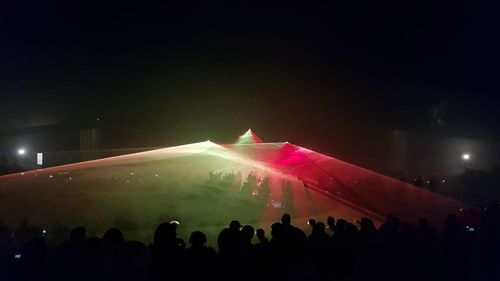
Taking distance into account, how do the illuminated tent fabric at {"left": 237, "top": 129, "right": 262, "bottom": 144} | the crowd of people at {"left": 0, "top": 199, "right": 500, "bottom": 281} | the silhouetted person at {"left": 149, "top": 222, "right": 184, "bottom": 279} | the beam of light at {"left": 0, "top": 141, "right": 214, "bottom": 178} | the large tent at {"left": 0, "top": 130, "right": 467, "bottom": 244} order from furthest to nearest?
the illuminated tent fabric at {"left": 237, "top": 129, "right": 262, "bottom": 144}, the beam of light at {"left": 0, "top": 141, "right": 214, "bottom": 178}, the large tent at {"left": 0, "top": 130, "right": 467, "bottom": 244}, the silhouetted person at {"left": 149, "top": 222, "right": 184, "bottom": 279}, the crowd of people at {"left": 0, "top": 199, "right": 500, "bottom": 281}

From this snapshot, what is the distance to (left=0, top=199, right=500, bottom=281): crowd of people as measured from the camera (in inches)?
176

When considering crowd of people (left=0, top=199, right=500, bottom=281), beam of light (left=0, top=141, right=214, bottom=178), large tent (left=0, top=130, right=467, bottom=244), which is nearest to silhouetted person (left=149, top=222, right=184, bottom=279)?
crowd of people (left=0, top=199, right=500, bottom=281)

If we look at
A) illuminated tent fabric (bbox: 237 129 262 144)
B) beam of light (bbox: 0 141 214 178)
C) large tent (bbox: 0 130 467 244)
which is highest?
illuminated tent fabric (bbox: 237 129 262 144)

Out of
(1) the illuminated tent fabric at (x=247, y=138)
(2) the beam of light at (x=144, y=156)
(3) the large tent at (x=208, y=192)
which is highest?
(1) the illuminated tent fabric at (x=247, y=138)

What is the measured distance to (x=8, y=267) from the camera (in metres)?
5.00

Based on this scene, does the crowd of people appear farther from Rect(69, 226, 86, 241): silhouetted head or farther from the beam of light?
the beam of light

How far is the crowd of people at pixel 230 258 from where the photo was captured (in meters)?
4.48

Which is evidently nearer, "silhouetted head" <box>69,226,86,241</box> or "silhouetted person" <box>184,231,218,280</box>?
"silhouetted person" <box>184,231,218,280</box>

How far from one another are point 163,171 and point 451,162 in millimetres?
17482

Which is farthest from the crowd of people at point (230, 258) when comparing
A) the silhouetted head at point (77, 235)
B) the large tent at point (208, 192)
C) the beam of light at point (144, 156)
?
the beam of light at point (144, 156)

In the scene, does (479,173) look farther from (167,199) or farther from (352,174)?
(167,199)

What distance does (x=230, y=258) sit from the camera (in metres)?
4.71

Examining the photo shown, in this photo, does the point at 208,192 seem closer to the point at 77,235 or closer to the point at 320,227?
the point at 320,227

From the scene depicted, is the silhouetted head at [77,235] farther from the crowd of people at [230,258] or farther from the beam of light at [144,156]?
the beam of light at [144,156]
